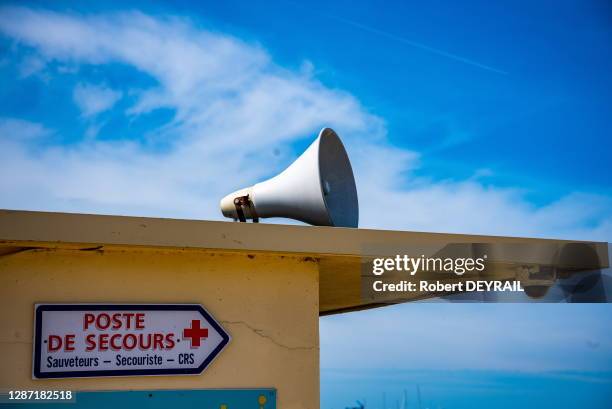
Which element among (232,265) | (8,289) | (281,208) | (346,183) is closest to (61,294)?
(8,289)

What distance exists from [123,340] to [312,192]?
6.37 feet

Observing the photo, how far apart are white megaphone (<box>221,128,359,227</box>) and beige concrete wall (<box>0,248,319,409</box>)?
945mm

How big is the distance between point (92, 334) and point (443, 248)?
2.30 metres

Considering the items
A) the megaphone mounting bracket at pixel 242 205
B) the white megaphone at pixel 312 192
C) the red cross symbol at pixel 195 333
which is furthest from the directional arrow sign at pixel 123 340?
the megaphone mounting bracket at pixel 242 205

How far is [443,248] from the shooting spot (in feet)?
18.3

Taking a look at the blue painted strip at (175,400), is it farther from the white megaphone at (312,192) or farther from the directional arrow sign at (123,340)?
the white megaphone at (312,192)

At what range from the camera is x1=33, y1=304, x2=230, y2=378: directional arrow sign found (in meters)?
4.75

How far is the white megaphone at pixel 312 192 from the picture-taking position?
621 centimetres

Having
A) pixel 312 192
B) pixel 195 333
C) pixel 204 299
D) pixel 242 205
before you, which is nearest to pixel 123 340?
pixel 195 333

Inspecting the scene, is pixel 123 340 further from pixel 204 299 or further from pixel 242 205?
pixel 242 205

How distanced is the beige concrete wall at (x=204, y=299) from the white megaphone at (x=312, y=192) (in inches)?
37.2

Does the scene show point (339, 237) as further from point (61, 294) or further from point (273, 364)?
point (61, 294)

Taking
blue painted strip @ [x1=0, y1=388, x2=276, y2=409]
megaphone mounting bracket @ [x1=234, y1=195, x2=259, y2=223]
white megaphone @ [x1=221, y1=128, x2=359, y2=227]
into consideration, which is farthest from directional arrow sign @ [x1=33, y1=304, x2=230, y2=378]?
megaphone mounting bracket @ [x1=234, y1=195, x2=259, y2=223]

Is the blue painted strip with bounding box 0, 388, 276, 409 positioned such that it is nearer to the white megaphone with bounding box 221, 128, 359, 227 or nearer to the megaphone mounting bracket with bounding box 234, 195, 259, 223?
the white megaphone with bounding box 221, 128, 359, 227
